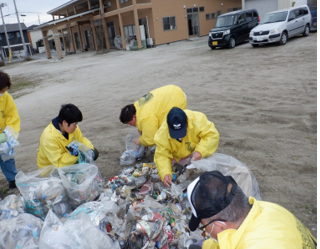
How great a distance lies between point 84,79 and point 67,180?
919 centimetres

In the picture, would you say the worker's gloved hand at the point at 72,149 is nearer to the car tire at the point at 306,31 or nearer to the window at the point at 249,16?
the car tire at the point at 306,31

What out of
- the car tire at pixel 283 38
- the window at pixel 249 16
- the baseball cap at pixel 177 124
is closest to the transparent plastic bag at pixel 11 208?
the baseball cap at pixel 177 124

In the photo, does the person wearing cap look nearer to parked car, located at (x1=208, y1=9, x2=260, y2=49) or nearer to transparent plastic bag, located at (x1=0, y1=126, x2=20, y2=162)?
transparent plastic bag, located at (x1=0, y1=126, x2=20, y2=162)

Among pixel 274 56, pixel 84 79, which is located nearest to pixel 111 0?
pixel 84 79

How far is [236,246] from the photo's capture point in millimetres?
1343

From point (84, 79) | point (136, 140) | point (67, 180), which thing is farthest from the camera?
point (84, 79)

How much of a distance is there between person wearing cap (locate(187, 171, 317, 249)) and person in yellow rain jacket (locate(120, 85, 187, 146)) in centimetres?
203

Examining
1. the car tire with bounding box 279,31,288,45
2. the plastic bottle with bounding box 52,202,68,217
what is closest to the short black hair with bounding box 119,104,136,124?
the plastic bottle with bounding box 52,202,68,217

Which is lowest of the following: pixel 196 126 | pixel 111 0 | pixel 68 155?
pixel 68 155

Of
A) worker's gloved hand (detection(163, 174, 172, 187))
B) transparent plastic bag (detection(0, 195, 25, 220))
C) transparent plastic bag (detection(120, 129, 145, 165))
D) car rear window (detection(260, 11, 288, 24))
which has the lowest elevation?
transparent plastic bag (detection(120, 129, 145, 165))

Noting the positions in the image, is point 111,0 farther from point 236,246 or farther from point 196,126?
point 236,246

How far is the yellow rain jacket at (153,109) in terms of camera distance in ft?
11.7

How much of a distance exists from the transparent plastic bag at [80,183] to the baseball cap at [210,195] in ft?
5.71

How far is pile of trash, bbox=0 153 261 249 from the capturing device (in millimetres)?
2340
